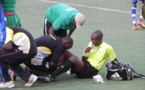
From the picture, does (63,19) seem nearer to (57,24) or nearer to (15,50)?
(57,24)

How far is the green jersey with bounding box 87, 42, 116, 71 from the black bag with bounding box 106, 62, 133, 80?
6.2 inches

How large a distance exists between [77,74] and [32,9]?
765 centimetres

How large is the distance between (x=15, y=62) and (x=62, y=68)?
80cm

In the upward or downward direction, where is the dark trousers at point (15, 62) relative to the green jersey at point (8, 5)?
downward

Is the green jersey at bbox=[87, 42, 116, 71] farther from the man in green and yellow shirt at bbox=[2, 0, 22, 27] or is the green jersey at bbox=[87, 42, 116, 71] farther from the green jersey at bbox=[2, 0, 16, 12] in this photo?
the green jersey at bbox=[2, 0, 16, 12]

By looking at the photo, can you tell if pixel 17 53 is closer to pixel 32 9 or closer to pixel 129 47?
pixel 129 47

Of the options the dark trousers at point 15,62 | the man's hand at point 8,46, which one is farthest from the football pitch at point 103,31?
the man's hand at point 8,46

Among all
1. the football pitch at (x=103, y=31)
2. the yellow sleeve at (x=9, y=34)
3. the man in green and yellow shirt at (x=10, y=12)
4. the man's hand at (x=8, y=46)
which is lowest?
the football pitch at (x=103, y=31)

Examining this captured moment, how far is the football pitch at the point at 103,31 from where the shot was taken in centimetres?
674

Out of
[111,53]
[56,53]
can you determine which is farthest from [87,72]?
[56,53]

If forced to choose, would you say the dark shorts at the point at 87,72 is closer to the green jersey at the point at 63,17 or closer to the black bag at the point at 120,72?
the black bag at the point at 120,72

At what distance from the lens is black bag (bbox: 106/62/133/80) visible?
22.9 feet

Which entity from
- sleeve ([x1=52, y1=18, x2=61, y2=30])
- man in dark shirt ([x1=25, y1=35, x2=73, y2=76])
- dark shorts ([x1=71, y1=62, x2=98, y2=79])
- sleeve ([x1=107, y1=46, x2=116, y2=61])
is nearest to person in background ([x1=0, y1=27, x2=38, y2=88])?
man in dark shirt ([x1=25, y1=35, x2=73, y2=76])

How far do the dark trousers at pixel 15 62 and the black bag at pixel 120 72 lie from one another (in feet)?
4.27
